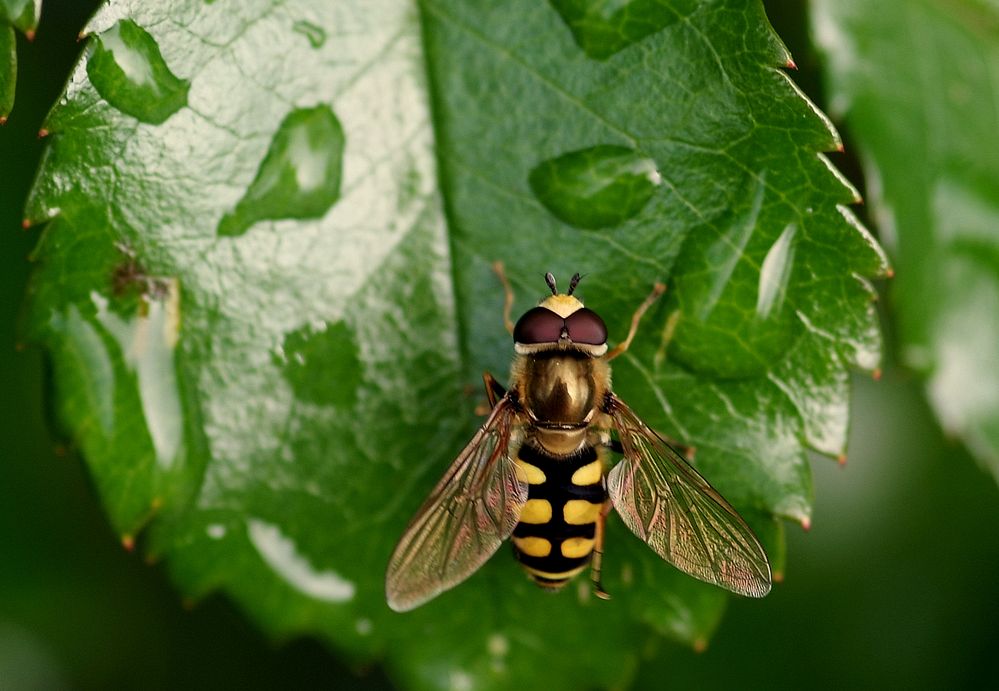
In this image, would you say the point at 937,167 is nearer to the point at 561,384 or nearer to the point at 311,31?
the point at 561,384

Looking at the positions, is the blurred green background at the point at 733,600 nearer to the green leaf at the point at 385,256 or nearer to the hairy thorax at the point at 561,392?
the green leaf at the point at 385,256

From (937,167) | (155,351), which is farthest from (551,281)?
(937,167)

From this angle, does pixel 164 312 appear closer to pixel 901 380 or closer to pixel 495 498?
pixel 495 498

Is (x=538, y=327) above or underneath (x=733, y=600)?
above

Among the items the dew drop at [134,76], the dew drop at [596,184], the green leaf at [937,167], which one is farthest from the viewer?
the green leaf at [937,167]

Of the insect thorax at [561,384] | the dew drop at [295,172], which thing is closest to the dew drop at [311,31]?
the dew drop at [295,172]

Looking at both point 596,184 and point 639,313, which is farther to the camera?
point 639,313
